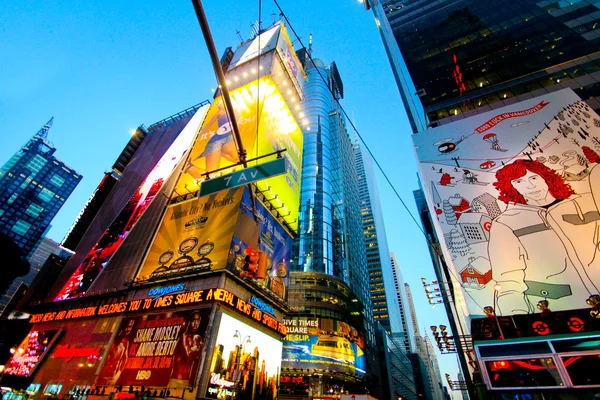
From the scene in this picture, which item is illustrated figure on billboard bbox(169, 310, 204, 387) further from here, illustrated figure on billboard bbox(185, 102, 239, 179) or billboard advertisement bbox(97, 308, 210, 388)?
illustrated figure on billboard bbox(185, 102, 239, 179)

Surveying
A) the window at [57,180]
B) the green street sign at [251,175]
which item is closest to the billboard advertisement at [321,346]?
the green street sign at [251,175]

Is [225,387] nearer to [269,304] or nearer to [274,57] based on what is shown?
[269,304]

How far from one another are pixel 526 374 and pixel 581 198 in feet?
39.3

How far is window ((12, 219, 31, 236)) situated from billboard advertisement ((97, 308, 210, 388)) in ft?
467

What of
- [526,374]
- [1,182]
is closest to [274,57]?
[526,374]

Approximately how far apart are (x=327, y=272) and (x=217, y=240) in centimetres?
3934

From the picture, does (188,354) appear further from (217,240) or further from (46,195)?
(46,195)

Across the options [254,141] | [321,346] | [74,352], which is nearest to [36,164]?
[74,352]

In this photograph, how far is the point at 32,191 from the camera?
130375 mm

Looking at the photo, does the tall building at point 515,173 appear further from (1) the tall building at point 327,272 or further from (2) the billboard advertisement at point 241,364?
(1) the tall building at point 327,272

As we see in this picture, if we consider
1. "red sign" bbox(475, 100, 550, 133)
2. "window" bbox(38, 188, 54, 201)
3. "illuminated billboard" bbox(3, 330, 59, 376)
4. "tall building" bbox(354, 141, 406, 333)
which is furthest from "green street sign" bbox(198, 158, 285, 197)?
"window" bbox(38, 188, 54, 201)

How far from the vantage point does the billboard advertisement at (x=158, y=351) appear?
17391mm

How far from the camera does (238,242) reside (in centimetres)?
2273

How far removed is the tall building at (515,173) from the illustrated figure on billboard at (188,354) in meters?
15.8
